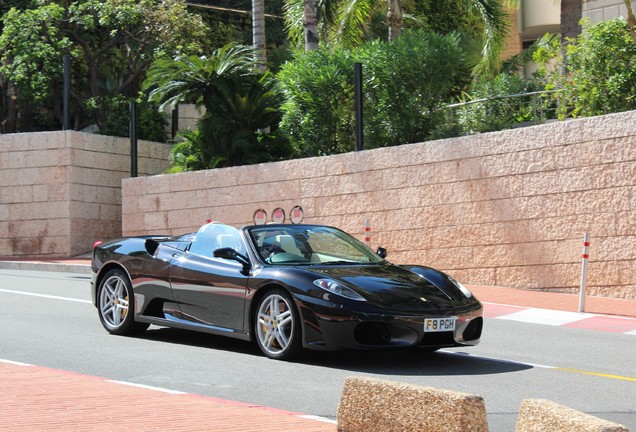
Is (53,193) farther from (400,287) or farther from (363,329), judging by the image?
(363,329)

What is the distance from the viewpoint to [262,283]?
10.2 m

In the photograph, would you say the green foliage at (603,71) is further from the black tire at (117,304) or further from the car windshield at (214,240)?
the black tire at (117,304)

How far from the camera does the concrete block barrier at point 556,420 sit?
4.88m

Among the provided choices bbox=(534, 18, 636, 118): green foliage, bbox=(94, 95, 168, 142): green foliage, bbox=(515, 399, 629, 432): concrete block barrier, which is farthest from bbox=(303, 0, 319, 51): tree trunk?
bbox=(515, 399, 629, 432): concrete block barrier

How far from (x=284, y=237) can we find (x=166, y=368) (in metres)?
1.96

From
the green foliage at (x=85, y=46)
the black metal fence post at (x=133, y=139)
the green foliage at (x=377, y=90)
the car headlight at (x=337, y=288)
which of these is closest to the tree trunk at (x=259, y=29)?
the green foliage at (x=85, y=46)

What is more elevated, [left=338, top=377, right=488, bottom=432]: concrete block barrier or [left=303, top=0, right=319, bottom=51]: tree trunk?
[left=303, top=0, right=319, bottom=51]: tree trunk

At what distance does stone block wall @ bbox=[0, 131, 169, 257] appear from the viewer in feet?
88.8

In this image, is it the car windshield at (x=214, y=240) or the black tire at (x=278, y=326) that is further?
the car windshield at (x=214, y=240)

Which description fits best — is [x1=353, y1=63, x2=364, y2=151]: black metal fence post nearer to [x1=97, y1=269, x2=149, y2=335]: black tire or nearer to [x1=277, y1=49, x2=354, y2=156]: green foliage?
[x1=277, y1=49, x2=354, y2=156]: green foliage

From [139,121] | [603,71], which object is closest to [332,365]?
[603,71]

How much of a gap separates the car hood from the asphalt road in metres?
0.58

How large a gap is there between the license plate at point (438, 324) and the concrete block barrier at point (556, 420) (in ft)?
13.1

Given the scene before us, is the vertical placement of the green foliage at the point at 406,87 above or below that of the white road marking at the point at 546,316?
above
